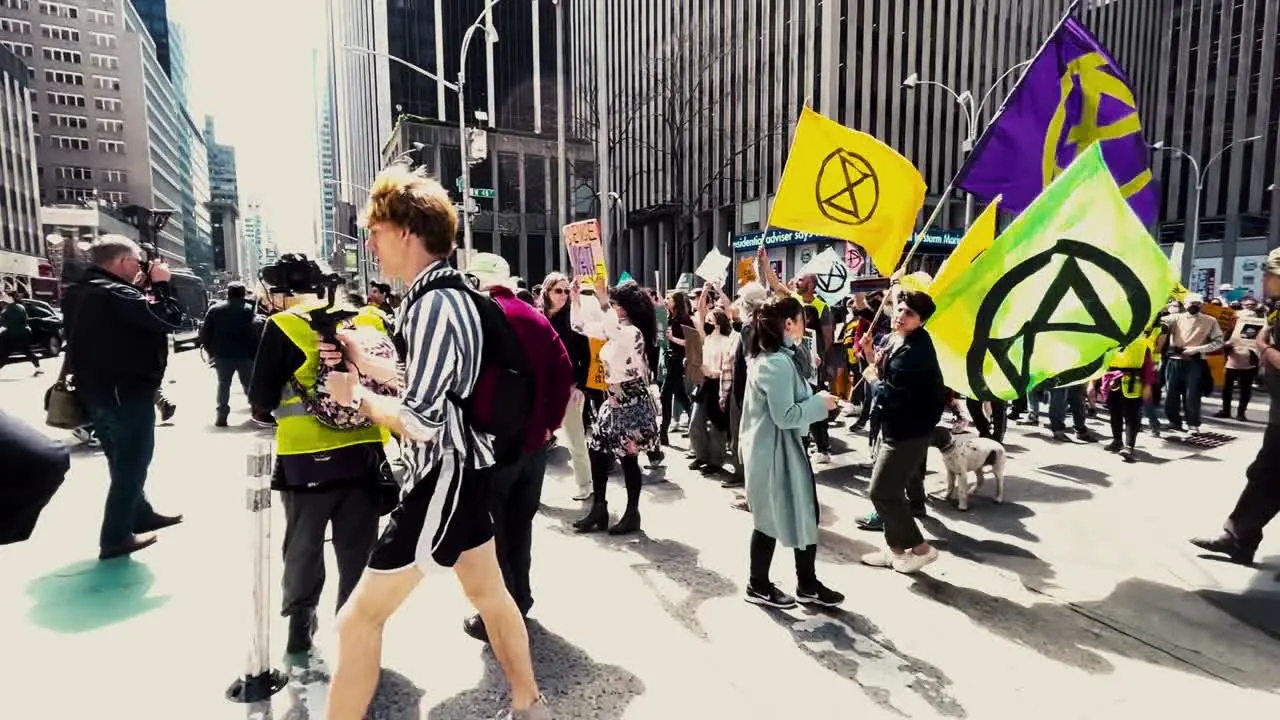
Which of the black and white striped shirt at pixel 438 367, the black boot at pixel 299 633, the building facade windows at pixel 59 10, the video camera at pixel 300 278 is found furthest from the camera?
the building facade windows at pixel 59 10

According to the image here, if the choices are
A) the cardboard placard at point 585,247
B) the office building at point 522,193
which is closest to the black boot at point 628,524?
the cardboard placard at point 585,247

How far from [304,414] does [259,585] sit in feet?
2.48

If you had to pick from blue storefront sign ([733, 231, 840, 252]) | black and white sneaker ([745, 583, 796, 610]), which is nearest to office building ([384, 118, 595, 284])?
blue storefront sign ([733, 231, 840, 252])

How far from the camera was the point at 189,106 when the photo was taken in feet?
570

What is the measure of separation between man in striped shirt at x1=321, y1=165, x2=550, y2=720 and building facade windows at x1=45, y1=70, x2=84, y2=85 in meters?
119

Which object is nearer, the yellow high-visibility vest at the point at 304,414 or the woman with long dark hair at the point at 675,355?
the yellow high-visibility vest at the point at 304,414

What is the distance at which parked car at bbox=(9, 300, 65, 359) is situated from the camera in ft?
59.2

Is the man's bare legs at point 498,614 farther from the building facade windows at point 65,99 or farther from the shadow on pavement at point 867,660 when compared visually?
the building facade windows at point 65,99

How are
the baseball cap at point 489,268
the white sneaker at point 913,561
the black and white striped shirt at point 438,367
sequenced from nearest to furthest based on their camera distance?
the black and white striped shirt at point 438,367 < the baseball cap at point 489,268 < the white sneaker at point 913,561

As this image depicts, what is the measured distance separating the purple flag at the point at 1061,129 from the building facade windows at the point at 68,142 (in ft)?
383

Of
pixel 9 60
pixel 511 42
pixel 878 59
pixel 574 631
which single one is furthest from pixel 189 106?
pixel 574 631

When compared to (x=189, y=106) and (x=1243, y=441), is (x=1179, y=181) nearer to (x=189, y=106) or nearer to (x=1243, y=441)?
(x=1243, y=441)

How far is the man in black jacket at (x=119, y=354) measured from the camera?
4227mm

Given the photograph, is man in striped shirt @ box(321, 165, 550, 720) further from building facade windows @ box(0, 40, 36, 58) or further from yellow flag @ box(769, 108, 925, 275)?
building facade windows @ box(0, 40, 36, 58)
